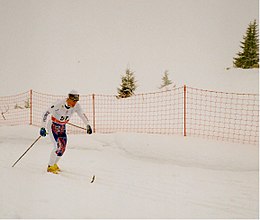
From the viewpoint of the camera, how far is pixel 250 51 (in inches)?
598

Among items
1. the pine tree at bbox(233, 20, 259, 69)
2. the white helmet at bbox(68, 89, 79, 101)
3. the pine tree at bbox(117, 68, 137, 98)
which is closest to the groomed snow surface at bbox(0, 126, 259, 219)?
the white helmet at bbox(68, 89, 79, 101)

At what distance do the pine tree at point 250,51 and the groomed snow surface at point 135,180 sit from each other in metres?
12.8

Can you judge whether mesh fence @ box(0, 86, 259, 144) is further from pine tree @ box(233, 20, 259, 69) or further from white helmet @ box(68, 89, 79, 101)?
pine tree @ box(233, 20, 259, 69)

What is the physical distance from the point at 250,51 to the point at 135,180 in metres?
15.2

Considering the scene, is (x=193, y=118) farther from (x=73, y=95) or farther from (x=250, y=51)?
(x=250, y=51)

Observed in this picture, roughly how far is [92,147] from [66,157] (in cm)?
88

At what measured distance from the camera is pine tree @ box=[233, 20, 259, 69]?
15188mm

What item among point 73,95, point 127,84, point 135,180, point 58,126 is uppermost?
point 127,84

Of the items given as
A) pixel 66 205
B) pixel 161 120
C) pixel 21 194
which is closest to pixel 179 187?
pixel 66 205

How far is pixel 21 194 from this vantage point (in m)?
3.21

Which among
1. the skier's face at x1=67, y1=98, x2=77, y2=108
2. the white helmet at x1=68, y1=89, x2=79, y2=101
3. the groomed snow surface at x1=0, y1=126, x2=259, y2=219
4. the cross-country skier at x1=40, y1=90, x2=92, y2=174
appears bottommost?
the groomed snow surface at x1=0, y1=126, x2=259, y2=219

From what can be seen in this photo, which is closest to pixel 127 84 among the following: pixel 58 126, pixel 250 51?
pixel 250 51

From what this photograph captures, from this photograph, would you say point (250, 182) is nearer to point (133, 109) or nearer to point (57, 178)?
point (57, 178)

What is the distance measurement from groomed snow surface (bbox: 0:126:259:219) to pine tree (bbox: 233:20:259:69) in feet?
42.0
